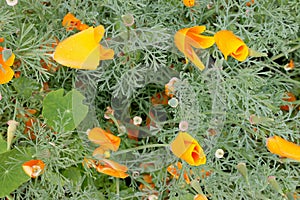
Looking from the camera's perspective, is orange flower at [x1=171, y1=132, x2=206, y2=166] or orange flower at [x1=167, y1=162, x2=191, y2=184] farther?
orange flower at [x1=167, y1=162, x2=191, y2=184]

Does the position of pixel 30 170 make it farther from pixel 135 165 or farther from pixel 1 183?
pixel 135 165

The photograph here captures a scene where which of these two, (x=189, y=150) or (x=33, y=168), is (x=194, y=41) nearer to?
(x=189, y=150)

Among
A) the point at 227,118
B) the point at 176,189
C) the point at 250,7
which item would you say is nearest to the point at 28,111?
the point at 176,189

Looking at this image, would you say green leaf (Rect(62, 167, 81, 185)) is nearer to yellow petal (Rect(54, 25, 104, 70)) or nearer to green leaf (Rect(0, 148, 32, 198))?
green leaf (Rect(0, 148, 32, 198))

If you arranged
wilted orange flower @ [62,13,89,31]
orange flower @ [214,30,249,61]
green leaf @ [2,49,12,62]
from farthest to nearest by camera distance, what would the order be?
wilted orange flower @ [62,13,89,31] → orange flower @ [214,30,249,61] → green leaf @ [2,49,12,62]

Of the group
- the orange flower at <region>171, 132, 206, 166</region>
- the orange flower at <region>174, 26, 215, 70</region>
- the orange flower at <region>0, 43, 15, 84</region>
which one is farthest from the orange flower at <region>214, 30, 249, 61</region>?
the orange flower at <region>0, 43, 15, 84</region>
